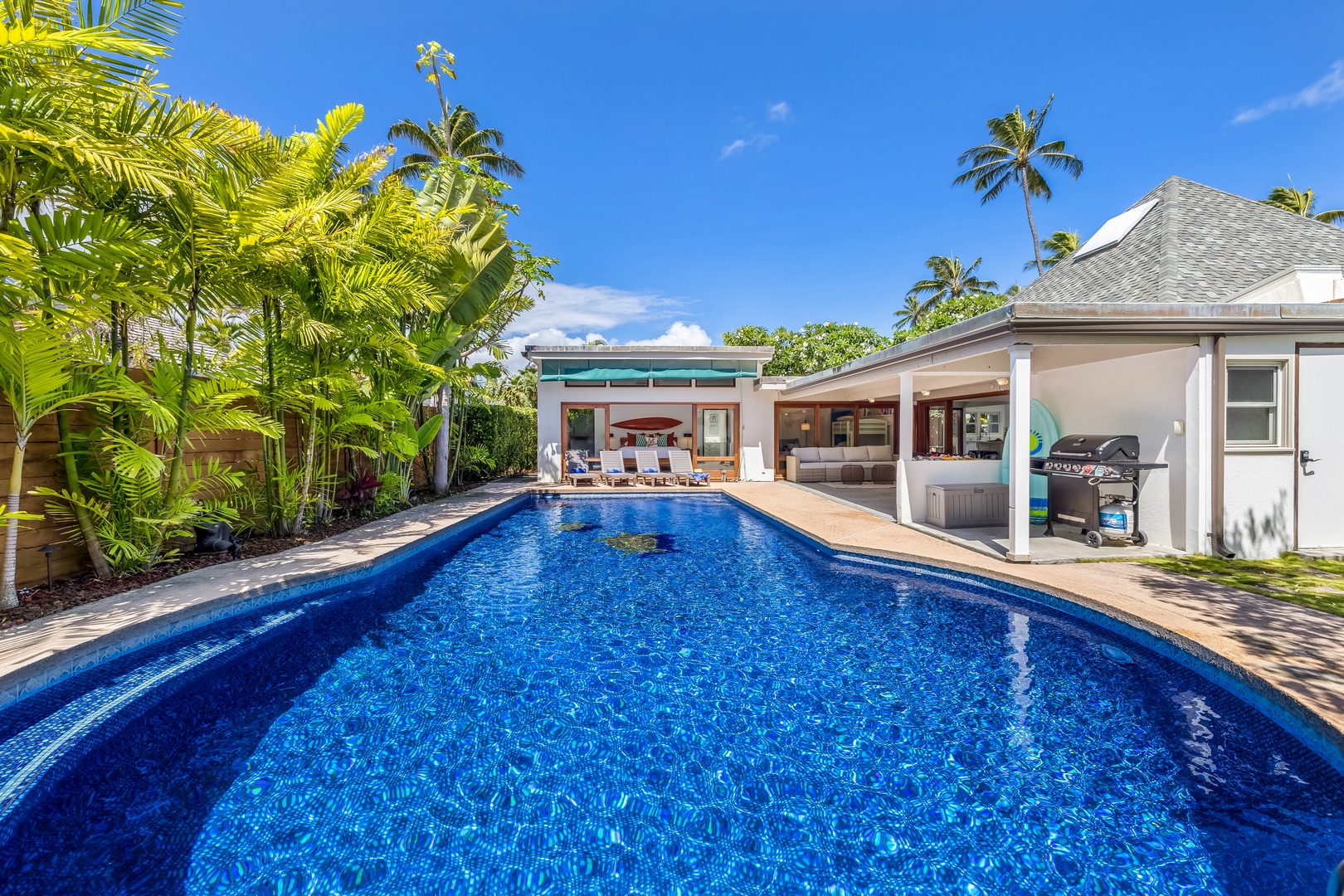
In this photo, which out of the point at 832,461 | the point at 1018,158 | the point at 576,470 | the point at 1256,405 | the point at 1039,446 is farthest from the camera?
the point at 1018,158

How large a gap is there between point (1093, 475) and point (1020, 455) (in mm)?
1760

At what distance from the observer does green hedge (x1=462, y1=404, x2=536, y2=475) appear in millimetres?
17172

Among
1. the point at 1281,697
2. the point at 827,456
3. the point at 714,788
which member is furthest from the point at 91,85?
the point at 827,456

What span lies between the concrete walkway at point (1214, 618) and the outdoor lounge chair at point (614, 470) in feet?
30.3

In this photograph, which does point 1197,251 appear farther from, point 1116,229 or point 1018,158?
point 1018,158

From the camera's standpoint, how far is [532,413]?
21.5m

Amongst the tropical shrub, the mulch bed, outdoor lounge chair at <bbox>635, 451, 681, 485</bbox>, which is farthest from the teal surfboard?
the mulch bed

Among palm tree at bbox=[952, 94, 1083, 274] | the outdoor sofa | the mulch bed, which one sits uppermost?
palm tree at bbox=[952, 94, 1083, 274]

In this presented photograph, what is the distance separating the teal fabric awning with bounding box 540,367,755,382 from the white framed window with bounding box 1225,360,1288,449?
11164mm

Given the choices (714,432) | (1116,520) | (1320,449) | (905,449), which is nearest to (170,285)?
(905,449)

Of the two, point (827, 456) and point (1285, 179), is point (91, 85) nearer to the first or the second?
point (827, 456)

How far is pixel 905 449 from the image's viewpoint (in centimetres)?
1019

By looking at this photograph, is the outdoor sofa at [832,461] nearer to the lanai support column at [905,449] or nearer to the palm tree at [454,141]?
the lanai support column at [905,449]

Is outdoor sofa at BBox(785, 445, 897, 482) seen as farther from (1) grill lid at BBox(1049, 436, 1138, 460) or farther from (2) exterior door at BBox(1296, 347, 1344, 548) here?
(2) exterior door at BBox(1296, 347, 1344, 548)
